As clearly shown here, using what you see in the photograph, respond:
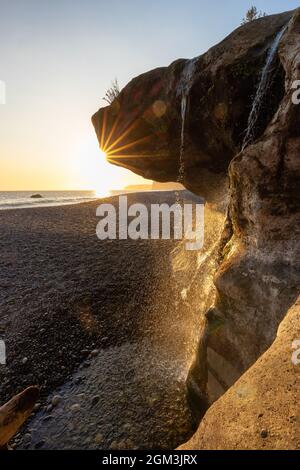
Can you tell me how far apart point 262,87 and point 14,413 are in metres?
6.96

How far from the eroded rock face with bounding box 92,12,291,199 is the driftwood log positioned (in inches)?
235

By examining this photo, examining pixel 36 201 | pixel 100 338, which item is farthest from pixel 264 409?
pixel 36 201

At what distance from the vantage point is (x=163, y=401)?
4922 mm

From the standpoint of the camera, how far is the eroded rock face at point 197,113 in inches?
239

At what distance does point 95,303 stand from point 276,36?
8430mm

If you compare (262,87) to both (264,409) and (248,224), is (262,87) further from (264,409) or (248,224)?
(264,409)

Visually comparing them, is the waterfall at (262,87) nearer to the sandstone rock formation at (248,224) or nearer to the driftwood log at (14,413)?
the sandstone rock formation at (248,224)

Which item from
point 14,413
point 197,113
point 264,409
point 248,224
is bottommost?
point 14,413

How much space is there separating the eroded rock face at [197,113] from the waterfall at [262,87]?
0.68ft

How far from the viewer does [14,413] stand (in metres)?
2.77

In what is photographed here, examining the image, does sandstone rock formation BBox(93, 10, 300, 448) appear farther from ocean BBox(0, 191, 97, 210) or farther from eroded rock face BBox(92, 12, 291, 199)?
ocean BBox(0, 191, 97, 210)

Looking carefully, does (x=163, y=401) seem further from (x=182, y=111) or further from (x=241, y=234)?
(x=182, y=111)

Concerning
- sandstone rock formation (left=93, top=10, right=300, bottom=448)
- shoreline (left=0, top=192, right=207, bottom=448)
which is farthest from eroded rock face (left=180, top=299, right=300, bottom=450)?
shoreline (left=0, top=192, right=207, bottom=448)
